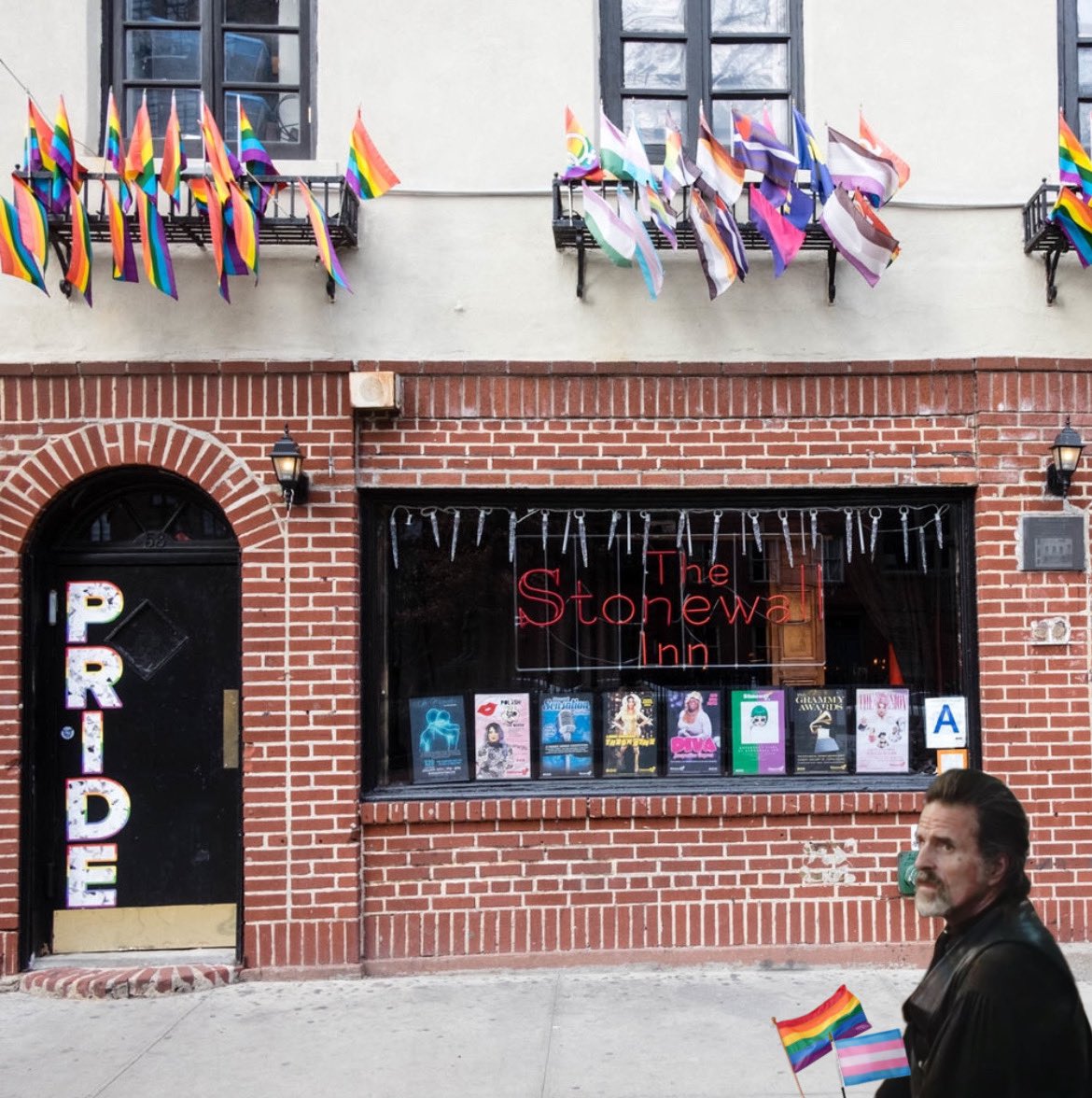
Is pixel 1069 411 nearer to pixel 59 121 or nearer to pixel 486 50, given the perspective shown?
pixel 486 50

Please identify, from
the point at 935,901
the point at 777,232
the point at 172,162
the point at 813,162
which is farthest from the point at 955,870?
the point at 172,162

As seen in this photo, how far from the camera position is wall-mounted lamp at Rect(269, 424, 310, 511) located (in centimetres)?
563

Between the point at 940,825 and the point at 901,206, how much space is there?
Answer: 4723 mm

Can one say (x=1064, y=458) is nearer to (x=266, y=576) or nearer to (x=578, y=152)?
(x=578, y=152)

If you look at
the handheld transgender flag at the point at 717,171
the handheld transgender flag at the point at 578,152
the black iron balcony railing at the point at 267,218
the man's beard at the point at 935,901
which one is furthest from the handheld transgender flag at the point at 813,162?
the man's beard at the point at 935,901

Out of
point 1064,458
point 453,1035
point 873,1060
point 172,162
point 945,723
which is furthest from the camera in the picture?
point 945,723

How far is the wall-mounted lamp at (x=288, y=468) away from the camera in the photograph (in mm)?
5633

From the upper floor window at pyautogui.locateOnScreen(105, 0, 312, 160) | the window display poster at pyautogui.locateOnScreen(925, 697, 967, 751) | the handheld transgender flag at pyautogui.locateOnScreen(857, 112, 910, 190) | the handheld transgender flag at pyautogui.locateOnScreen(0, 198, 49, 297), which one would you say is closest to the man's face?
the window display poster at pyautogui.locateOnScreen(925, 697, 967, 751)

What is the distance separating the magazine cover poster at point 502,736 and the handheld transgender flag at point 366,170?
2872 mm

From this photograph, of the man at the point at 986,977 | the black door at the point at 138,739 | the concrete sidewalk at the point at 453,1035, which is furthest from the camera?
the black door at the point at 138,739

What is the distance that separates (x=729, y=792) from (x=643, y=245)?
3079 mm

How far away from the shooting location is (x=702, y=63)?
6234 mm

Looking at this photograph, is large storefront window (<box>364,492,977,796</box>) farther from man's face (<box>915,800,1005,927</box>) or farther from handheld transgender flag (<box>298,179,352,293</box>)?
man's face (<box>915,800,1005,927</box>)

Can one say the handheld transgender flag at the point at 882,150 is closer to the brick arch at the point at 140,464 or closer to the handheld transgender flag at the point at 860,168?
the handheld transgender flag at the point at 860,168
